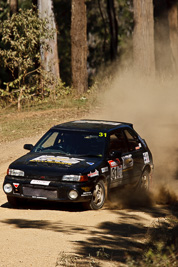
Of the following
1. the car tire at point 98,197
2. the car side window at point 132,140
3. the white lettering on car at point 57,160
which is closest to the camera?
the car tire at point 98,197

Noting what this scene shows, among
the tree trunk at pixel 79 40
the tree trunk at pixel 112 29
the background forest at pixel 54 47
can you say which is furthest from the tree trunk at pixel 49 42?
the tree trunk at pixel 112 29

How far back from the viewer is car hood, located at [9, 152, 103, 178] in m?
10.0

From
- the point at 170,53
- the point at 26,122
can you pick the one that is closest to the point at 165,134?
the point at 26,122

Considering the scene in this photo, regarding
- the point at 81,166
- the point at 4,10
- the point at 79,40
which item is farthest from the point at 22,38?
the point at 4,10

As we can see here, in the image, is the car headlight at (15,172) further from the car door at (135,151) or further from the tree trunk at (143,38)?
the tree trunk at (143,38)

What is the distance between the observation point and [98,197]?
10352mm

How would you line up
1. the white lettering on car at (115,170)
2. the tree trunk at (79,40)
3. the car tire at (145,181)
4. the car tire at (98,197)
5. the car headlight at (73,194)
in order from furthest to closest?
the tree trunk at (79,40) → the car tire at (145,181) → the white lettering on car at (115,170) → the car tire at (98,197) → the car headlight at (73,194)

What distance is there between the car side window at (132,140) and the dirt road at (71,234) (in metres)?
1.30

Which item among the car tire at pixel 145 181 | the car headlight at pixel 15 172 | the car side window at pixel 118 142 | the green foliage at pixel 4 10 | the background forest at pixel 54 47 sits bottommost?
the car tire at pixel 145 181

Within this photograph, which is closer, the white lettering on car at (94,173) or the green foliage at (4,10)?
the white lettering on car at (94,173)

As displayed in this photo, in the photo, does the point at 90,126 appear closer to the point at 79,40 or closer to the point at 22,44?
the point at 22,44

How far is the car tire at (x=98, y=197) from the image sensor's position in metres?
10.2

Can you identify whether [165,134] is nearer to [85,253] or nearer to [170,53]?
[85,253]

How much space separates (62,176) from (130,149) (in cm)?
215
